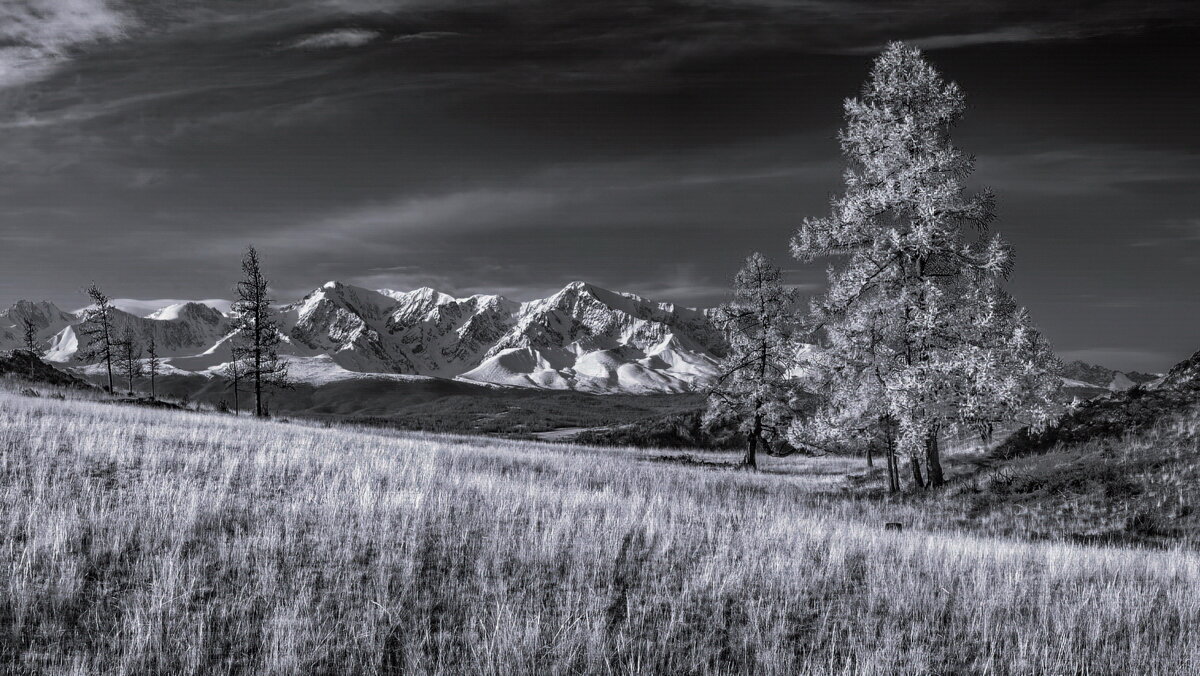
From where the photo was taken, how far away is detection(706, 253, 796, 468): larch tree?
32.4m

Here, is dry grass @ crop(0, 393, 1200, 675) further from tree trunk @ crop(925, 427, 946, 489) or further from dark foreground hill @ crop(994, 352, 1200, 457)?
dark foreground hill @ crop(994, 352, 1200, 457)

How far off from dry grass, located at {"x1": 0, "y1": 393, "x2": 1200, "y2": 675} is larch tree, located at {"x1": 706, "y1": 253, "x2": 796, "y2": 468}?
21872 mm

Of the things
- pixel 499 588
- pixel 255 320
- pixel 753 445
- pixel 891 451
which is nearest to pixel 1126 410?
pixel 891 451

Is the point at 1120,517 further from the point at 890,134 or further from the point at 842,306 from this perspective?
the point at 890,134

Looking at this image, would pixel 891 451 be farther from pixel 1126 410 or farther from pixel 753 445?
pixel 753 445

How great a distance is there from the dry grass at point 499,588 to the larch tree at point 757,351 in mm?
21872

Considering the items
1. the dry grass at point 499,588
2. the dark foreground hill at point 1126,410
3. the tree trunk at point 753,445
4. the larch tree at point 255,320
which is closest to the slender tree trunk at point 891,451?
the dark foreground hill at point 1126,410

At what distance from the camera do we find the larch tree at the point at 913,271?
53.1 feet

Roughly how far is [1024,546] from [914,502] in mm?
7443

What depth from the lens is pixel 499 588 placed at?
611cm

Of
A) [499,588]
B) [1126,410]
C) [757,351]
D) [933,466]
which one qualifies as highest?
[757,351]

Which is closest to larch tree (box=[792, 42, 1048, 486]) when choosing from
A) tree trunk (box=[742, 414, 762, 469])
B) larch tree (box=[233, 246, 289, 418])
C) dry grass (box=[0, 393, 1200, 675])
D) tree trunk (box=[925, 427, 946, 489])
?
tree trunk (box=[925, 427, 946, 489])

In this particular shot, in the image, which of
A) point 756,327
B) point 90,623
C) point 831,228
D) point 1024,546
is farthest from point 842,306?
point 90,623

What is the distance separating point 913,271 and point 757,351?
1551 cm
